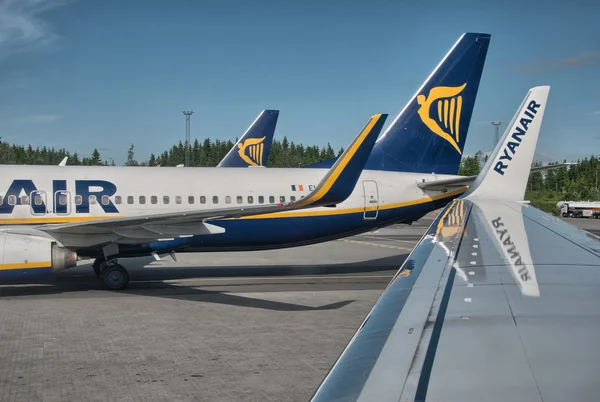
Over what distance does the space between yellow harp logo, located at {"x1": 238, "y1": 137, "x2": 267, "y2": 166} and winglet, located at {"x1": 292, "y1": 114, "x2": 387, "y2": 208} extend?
842 inches

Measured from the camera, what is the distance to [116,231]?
13.8 m

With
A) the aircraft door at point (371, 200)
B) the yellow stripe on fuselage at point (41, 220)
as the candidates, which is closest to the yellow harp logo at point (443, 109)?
the aircraft door at point (371, 200)

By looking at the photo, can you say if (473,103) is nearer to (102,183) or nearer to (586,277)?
(102,183)

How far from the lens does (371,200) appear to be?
17.0 m

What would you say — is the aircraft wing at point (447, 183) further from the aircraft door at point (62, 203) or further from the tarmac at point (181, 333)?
the aircraft door at point (62, 203)

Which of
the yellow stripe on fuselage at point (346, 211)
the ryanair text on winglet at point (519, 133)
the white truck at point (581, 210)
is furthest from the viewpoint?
the white truck at point (581, 210)

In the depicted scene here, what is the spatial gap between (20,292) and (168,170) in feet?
16.4

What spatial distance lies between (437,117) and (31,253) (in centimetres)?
1194

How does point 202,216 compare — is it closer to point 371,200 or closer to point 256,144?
point 371,200

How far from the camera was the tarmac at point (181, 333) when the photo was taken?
6848 millimetres

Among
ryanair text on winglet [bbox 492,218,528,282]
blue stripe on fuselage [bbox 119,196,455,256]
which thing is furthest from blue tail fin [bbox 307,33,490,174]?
ryanair text on winglet [bbox 492,218,528,282]

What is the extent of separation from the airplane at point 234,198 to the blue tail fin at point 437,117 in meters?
0.03

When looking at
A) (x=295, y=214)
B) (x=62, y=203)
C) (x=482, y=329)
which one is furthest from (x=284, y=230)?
(x=482, y=329)

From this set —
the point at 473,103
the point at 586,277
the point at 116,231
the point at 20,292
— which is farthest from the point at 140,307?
the point at 473,103
